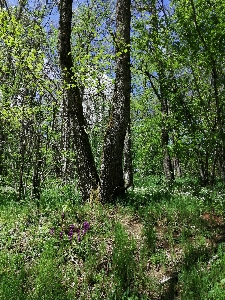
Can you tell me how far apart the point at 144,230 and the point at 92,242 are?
3.26 feet

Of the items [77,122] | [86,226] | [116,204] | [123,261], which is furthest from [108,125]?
[123,261]

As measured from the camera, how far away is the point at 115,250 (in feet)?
19.8

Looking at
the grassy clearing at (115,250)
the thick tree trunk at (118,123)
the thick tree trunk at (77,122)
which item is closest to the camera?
the grassy clearing at (115,250)

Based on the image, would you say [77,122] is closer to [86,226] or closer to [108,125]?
[108,125]

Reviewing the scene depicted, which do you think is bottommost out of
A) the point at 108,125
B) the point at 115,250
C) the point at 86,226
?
the point at 115,250

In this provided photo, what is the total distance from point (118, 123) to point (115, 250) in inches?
129

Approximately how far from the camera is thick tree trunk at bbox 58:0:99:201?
27.2ft

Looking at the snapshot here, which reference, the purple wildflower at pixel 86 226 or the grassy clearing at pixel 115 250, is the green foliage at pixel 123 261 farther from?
the purple wildflower at pixel 86 226

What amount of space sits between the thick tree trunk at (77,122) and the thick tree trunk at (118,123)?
354mm

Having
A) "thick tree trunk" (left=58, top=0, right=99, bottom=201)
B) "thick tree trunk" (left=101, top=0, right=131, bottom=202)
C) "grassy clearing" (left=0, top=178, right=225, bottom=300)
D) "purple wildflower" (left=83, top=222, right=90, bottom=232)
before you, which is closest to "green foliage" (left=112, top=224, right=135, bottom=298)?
"grassy clearing" (left=0, top=178, right=225, bottom=300)

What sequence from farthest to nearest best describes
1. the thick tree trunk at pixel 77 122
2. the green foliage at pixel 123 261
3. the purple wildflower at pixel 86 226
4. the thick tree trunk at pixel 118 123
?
the thick tree trunk at pixel 77 122, the thick tree trunk at pixel 118 123, the purple wildflower at pixel 86 226, the green foliage at pixel 123 261

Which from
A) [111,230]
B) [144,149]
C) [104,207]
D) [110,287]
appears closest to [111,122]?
[104,207]

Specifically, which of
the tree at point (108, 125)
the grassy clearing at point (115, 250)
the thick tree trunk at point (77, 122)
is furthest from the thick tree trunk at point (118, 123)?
the grassy clearing at point (115, 250)

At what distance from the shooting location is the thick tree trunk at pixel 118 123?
8.16 m
